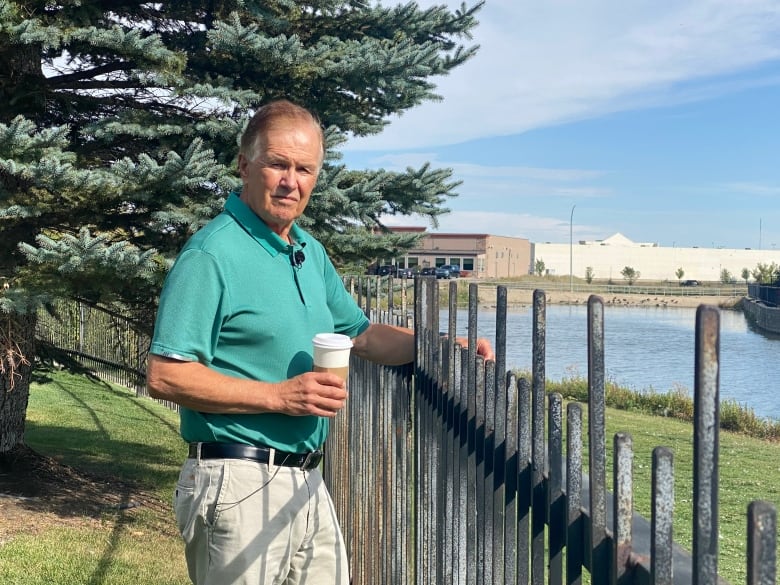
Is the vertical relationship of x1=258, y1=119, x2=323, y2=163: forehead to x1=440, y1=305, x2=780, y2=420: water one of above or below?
above

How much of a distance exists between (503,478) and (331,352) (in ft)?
1.82

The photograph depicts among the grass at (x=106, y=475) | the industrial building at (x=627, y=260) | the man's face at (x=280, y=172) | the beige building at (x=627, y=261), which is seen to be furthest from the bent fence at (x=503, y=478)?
the beige building at (x=627, y=261)

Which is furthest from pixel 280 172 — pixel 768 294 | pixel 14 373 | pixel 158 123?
pixel 768 294

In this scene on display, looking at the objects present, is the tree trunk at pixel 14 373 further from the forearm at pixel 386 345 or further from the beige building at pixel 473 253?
the beige building at pixel 473 253

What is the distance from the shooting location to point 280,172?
7.92ft

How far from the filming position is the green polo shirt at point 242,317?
2.14m

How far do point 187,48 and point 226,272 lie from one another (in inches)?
179

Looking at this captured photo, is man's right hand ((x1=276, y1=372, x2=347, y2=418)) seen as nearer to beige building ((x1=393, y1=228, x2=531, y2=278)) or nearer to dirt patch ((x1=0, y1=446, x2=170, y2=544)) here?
dirt patch ((x1=0, y1=446, x2=170, y2=544))

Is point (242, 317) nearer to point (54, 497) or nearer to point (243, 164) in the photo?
point (243, 164)

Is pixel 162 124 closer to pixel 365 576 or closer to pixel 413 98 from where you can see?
pixel 413 98

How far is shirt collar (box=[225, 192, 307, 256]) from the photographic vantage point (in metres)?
2.37

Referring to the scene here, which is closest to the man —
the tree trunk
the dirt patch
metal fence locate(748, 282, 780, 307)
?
the dirt patch

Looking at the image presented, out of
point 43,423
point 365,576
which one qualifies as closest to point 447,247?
point 43,423

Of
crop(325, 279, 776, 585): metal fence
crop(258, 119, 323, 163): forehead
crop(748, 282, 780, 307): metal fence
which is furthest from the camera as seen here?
crop(748, 282, 780, 307): metal fence
